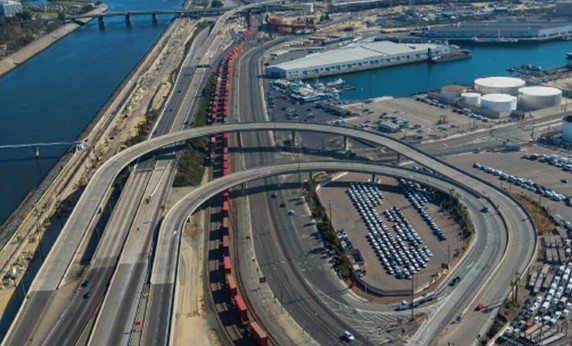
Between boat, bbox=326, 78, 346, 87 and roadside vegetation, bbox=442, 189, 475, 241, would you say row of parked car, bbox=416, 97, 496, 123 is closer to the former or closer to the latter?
boat, bbox=326, 78, 346, 87

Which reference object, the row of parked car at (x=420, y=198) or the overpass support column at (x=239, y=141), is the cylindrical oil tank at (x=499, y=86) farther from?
the overpass support column at (x=239, y=141)

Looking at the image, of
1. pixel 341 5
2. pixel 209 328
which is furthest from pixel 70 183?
pixel 341 5

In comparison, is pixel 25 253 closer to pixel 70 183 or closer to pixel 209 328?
pixel 70 183

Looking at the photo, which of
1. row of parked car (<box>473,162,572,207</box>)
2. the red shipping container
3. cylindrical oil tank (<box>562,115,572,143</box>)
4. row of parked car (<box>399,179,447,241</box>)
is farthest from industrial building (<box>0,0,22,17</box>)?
cylindrical oil tank (<box>562,115,572,143</box>)

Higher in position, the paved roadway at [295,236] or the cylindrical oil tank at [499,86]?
the cylindrical oil tank at [499,86]

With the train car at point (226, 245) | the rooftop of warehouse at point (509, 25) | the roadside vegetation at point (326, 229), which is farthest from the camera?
the rooftop of warehouse at point (509, 25)

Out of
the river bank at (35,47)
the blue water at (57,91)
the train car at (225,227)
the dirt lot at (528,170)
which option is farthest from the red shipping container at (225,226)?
Result: the river bank at (35,47)
